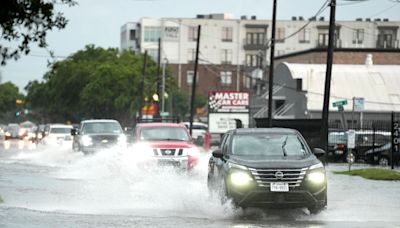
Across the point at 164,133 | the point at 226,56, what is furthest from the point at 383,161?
the point at 226,56

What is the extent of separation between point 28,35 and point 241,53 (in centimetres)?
12985

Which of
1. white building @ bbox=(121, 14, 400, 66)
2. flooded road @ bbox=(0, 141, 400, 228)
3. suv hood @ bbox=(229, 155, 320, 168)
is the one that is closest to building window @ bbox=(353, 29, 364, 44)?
white building @ bbox=(121, 14, 400, 66)

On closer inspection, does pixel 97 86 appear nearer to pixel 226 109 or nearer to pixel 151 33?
pixel 226 109

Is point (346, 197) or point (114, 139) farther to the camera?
point (114, 139)

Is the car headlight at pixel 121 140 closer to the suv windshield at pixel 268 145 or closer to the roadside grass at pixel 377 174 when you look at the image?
the roadside grass at pixel 377 174

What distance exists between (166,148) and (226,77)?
370 ft

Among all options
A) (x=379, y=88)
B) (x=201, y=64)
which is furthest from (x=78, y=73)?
(x=379, y=88)

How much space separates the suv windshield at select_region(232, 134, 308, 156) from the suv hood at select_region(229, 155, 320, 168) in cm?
41

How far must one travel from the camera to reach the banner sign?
6812cm

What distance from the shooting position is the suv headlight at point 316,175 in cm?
1869

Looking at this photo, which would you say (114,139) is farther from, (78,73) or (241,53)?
(241,53)

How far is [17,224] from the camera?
1727cm

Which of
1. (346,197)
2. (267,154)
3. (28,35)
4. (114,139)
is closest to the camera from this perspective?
(28,35)

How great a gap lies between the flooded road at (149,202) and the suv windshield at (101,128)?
739 centimetres
